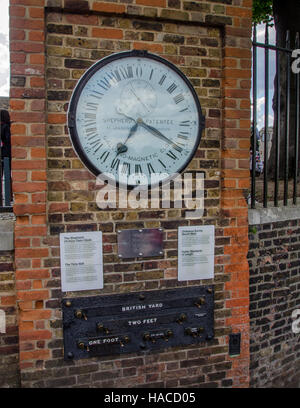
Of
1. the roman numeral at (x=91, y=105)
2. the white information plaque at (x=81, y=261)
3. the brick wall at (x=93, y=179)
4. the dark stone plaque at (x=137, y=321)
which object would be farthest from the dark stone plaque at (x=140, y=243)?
the roman numeral at (x=91, y=105)

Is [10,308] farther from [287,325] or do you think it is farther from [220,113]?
[287,325]

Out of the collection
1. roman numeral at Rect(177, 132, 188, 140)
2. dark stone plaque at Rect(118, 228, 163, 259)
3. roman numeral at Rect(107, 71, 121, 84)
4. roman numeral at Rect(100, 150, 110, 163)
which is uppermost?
roman numeral at Rect(107, 71, 121, 84)

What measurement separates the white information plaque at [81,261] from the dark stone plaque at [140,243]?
183mm

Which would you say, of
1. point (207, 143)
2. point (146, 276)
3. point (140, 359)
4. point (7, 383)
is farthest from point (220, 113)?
point (7, 383)

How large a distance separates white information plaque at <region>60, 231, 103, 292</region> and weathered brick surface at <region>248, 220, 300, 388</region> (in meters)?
1.51

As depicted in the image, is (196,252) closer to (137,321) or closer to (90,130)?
(137,321)

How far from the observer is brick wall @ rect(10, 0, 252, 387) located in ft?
8.46

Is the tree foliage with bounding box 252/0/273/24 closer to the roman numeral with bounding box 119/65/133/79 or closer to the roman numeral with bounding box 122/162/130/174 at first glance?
the roman numeral with bounding box 119/65/133/79

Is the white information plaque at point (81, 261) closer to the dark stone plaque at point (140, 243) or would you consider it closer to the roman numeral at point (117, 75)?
the dark stone plaque at point (140, 243)

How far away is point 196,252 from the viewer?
3.00m

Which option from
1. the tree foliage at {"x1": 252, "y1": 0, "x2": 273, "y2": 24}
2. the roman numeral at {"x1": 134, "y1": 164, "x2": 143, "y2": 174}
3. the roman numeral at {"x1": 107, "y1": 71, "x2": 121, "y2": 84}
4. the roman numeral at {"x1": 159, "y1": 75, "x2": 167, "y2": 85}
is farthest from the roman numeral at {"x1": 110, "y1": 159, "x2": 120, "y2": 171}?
the tree foliage at {"x1": 252, "y1": 0, "x2": 273, "y2": 24}

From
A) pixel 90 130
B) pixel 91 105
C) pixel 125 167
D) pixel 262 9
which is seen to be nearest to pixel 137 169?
pixel 125 167

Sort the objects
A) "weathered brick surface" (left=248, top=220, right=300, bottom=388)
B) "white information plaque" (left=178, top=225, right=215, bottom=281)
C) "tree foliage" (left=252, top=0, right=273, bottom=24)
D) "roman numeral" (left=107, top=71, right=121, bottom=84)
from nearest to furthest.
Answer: "roman numeral" (left=107, top=71, right=121, bottom=84)
"white information plaque" (left=178, top=225, right=215, bottom=281)
"weathered brick surface" (left=248, top=220, right=300, bottom=388)
"tree foliage" (left=252, top=0, right=273, bottom=24)

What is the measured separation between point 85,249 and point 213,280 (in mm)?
1144
